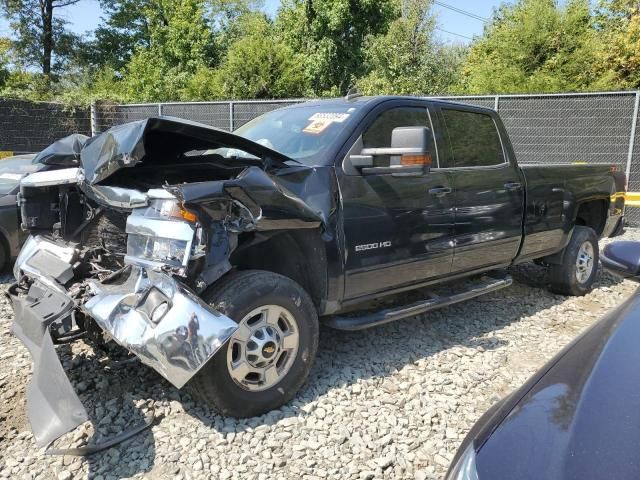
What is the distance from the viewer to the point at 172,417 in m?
3.17

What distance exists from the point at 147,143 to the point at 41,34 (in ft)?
116

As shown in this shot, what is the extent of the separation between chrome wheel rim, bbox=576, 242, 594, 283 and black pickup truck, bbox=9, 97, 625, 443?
1.24m

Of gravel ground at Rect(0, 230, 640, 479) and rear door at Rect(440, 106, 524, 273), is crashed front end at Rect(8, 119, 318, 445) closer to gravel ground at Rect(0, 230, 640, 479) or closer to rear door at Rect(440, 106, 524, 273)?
gravel ground at Rect(0, 230, 640, 479)

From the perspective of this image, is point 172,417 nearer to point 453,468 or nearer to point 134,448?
point 134,448

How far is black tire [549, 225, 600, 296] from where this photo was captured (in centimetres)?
581

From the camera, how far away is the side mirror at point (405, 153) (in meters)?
3.41

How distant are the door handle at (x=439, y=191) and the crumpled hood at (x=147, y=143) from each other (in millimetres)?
1244

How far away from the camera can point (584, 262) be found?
238 inches

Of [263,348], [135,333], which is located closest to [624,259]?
[263,348]

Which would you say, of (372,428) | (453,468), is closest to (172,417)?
(372,428)

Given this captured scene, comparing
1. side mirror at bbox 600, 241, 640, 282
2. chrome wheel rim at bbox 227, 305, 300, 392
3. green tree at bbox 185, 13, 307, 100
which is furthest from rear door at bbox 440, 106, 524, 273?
green tree at bbox 185, 13, 307, 100

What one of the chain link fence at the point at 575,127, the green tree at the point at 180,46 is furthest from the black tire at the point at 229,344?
the green tree at the point at 180,46

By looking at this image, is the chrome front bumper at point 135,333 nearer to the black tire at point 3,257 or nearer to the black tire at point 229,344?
the black tire at point 229,344

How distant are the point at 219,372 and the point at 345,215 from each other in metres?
1.28
